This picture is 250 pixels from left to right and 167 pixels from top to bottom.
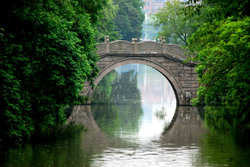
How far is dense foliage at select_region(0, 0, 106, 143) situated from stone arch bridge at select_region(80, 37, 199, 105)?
12.0m

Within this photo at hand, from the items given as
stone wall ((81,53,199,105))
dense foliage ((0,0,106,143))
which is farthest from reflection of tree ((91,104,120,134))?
dense foliage ((0,0,106,143))

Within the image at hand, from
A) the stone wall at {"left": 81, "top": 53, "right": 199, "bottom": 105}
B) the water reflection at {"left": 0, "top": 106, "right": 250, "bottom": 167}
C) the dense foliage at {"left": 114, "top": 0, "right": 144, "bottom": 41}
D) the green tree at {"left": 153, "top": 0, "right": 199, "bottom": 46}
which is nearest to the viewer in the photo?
the water reflection at {"left": 0, "top": 106, "right": 250, "bottom": 167}

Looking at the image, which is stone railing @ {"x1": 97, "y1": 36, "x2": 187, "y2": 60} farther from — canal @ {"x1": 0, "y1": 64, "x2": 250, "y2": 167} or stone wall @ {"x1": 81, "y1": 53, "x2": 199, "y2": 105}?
canal @ {"x1": 0, "y1": 64, "x2": 250, "y2": 167}

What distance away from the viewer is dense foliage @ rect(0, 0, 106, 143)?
479 inches

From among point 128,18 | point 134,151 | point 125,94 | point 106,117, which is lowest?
point 134,151

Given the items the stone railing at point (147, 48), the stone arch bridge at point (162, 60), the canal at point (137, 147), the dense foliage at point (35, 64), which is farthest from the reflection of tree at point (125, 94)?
the dense foliage at point (35, 64)

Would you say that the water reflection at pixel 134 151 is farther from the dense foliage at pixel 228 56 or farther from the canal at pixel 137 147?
the dense foliage at pixel 228 56

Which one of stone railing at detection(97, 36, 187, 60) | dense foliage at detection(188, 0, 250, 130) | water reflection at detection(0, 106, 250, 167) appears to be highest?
stone railing at detection(97, 36, 187, 60)

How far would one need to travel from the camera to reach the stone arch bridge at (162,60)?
2828 centimetres

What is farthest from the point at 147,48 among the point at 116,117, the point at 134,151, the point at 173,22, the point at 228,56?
the point at 134,151

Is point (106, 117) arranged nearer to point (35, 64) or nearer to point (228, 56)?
point (228, 56)

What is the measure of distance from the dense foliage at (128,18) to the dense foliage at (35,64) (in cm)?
3591

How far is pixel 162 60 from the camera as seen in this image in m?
28.5

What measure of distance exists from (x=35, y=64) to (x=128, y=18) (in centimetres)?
4035
